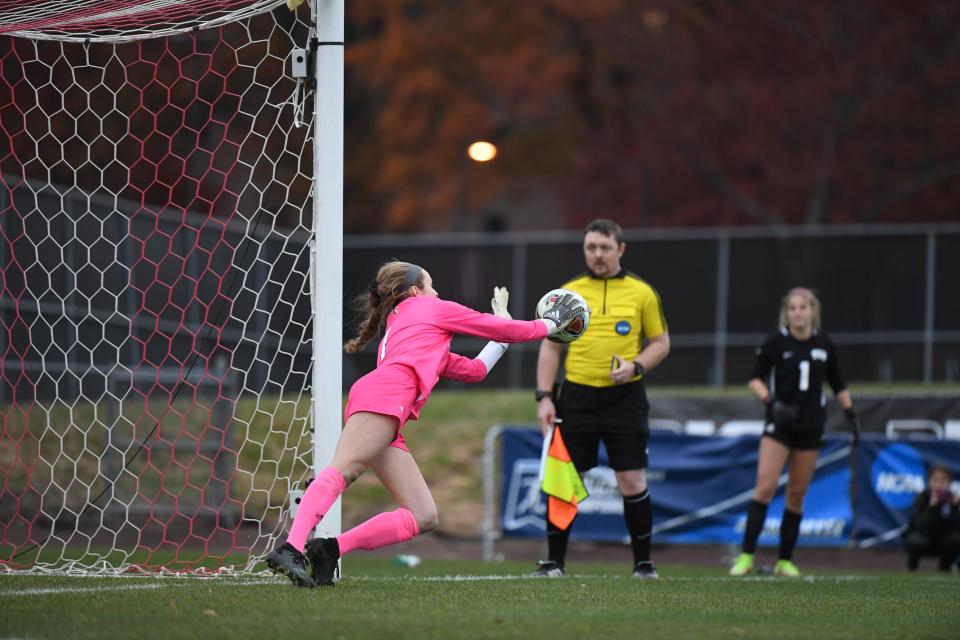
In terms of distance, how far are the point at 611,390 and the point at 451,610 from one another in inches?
124

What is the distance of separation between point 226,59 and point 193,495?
1127cm

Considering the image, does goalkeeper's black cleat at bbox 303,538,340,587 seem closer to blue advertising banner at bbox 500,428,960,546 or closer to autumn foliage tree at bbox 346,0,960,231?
blue advertising banner at bbox 500,428,960,546

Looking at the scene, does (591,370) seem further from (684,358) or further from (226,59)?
(226,59)

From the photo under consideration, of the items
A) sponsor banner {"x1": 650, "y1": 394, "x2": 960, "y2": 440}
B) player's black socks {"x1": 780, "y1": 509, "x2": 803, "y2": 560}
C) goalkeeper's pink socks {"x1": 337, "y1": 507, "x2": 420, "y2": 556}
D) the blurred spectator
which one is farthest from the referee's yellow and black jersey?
sponsor banner {"x1": 650, "y1": 394, "x2": 960, "y2": 440}

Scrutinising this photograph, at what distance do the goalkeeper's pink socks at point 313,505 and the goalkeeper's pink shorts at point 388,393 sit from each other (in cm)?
32

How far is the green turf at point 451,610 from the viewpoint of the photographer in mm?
5102

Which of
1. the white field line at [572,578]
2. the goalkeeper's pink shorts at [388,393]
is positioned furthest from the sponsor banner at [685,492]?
the goalkeeper's pink shorts at [388,393]

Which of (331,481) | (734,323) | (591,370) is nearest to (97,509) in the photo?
(591,370)

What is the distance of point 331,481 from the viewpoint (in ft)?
20.7

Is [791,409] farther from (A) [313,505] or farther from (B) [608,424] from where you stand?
(A) [313,505]

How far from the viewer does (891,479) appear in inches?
505

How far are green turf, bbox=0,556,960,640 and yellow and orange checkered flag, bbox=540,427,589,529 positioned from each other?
0.94 m

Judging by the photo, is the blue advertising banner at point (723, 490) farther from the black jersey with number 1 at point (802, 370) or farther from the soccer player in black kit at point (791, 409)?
the black jersey with number 1 at point (802, 370)

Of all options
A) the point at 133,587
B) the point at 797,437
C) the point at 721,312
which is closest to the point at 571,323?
the point at 133,587
